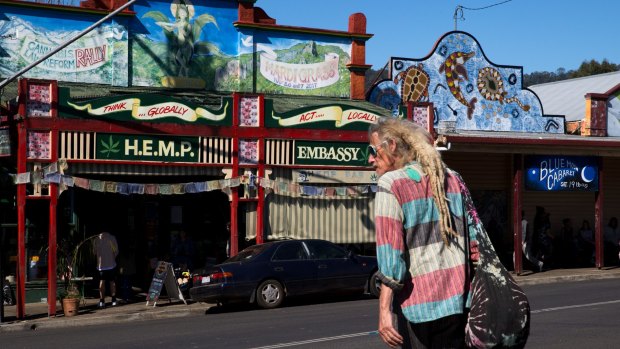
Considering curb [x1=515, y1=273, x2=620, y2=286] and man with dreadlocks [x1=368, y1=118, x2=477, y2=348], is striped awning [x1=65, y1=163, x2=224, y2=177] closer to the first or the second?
curb [x1=515, y1=273, x2=620, y2=286]

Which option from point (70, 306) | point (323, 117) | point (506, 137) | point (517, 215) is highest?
point (323, 117)

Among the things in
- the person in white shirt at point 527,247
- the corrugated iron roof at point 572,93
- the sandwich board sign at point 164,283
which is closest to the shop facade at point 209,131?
the person in white shirt at point 527,247

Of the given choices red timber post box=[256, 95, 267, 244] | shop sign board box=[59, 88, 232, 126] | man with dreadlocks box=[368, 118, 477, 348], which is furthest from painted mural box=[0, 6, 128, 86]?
man with dreadlocks box=[368, 118, 477, 348]

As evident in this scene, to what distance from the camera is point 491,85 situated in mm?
27609

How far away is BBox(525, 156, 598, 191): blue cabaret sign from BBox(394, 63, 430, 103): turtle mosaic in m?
3.45

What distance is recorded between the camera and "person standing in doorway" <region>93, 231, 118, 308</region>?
19.0m

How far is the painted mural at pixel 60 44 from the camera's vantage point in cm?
2088

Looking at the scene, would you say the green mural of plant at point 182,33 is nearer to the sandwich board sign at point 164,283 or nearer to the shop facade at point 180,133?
the shop facade at point 180,133

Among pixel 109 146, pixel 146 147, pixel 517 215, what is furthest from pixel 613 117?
pixel 109 146

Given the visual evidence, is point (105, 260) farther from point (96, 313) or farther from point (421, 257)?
point (421, 257)

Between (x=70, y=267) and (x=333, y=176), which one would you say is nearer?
(x=70, y=267)

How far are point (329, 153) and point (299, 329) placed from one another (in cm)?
780

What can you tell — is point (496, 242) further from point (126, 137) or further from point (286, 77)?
point (126, 137)

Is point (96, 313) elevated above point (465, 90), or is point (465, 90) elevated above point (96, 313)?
point (465, 90)
